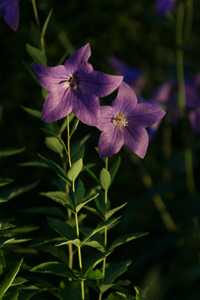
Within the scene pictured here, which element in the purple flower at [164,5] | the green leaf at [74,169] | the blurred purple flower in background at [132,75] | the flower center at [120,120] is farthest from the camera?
the blurred purple flower in background at [132,75]

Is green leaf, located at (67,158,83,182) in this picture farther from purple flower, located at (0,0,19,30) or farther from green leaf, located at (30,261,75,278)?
purple flower, located at (0,0,19,30)

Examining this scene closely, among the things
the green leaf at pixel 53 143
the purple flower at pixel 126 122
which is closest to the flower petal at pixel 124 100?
the purple flower at pixel 126 122

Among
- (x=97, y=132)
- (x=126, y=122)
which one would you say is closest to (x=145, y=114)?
(x=126, y=122)

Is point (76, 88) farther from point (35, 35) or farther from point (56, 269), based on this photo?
point (56, 269)

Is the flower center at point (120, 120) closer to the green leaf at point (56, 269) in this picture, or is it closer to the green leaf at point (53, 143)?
the green leaf at point (53, 143)

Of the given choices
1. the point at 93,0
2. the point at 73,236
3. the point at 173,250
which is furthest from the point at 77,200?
the point at 93,0
